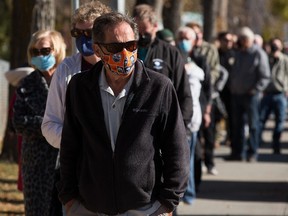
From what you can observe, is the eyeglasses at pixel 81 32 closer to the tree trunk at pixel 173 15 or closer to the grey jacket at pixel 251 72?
the grey jacket at pixel 251 72

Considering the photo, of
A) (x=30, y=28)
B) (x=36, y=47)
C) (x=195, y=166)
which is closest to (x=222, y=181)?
(x=195, y=166)

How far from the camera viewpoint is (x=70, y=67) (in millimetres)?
5703

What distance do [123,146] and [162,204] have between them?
0.39 metres

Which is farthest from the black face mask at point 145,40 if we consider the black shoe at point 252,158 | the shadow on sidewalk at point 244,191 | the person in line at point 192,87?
the black shoe at point 252,158

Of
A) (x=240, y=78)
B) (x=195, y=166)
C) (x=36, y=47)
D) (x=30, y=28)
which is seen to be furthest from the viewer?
(x=240, y=78)

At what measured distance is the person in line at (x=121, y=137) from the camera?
480 cm

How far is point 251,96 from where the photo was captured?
14.6 metres

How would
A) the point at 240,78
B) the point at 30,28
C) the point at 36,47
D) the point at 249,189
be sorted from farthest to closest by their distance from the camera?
the point at 240,78, the point at 30,28, the point at 249,189, the point at 36,47

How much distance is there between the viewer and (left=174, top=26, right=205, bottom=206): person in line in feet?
30.1

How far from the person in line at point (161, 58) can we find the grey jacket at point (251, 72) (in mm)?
6882

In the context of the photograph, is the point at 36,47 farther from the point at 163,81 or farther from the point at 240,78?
the point at 240,78

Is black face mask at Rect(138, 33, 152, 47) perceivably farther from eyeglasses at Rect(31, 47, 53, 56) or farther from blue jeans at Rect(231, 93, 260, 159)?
blue jeans at Rect(231, 93, 260, 159)

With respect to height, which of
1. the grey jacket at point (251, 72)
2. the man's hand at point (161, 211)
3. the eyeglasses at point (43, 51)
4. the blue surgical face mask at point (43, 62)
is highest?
the eyeglasses at point (43, 51)

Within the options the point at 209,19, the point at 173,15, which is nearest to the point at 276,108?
the point at 173,15
